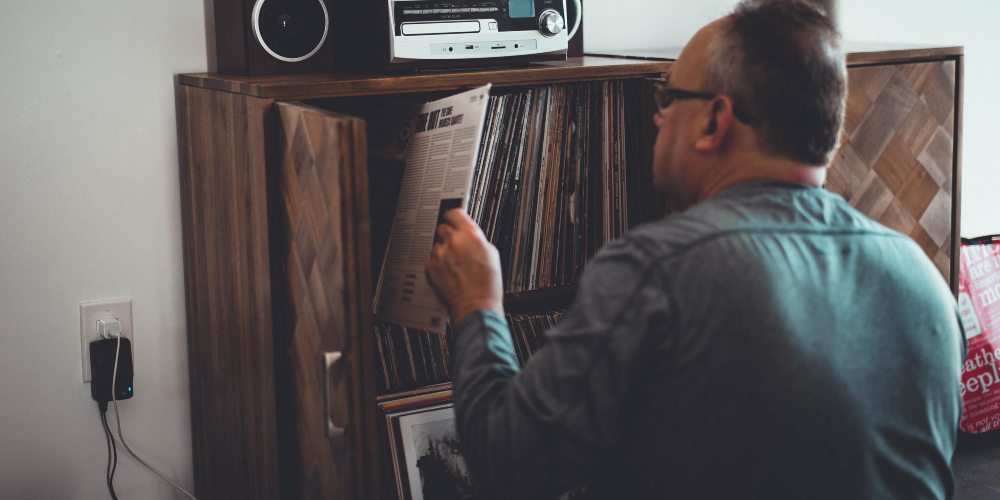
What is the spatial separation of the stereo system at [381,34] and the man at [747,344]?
0.45 metres

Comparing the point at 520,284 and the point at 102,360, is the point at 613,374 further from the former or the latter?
the point at 102,360

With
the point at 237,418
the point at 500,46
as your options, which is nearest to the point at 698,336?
the point at 500,46

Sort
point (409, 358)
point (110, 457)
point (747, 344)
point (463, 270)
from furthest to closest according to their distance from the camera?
point (110, 457), point (409, 358), point (463, 270), point (747, 344)

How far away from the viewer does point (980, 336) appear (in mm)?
2465

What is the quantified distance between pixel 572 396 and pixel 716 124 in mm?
341

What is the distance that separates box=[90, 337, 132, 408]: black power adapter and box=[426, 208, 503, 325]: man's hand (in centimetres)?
70

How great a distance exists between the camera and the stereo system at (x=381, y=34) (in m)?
1.41

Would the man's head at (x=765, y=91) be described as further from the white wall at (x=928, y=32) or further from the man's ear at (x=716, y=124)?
the white wall at (x=928, y=32)

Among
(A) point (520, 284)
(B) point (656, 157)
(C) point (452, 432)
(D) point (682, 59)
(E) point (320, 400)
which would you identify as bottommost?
(C) point (452, 432)

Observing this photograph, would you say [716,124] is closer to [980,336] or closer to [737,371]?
[737,371]

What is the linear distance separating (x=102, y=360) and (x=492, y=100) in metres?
0.78

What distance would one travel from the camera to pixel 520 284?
5.35 ft

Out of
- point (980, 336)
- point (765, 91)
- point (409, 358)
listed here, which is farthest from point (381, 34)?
point (980, 336)

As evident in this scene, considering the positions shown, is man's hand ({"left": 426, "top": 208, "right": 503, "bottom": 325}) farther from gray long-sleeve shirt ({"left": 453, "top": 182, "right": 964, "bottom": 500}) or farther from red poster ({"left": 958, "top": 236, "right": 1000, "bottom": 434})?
red poster ({"left": 958, "top": 236, "right": 1000, "bottom": 434})
